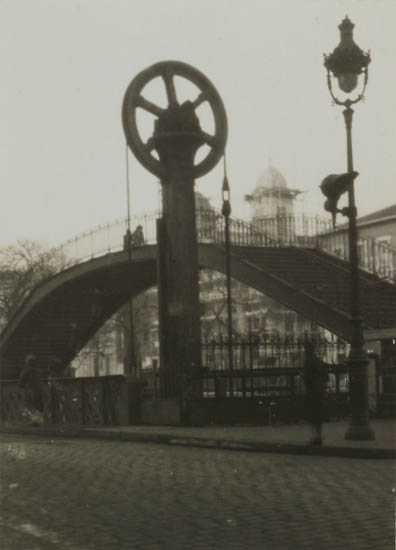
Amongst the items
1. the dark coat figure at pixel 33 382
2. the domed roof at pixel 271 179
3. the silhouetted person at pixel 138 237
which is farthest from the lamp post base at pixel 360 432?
the domed roof at pixel 271 179

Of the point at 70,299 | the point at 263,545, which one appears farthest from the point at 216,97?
the point at 263,545

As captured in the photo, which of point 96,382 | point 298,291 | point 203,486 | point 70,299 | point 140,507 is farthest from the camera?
point 70,299

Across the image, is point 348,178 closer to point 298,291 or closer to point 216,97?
point 298,291

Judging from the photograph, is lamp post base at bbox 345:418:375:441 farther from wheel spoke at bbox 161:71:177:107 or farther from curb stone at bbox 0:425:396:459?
wheel spoke at bbox 161:71:177:107

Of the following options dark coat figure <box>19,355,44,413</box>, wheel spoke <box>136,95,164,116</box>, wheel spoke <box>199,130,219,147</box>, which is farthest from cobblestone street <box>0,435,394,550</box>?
wheel spoke <box>136,95,164,116</box>

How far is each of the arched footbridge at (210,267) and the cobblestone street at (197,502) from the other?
383 inches

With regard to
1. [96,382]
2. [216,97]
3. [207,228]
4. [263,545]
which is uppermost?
[216,97]

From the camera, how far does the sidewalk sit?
15.0m

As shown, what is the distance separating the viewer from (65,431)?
73.9 feet

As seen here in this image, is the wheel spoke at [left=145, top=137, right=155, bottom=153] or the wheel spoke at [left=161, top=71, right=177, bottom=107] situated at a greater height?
the wheel spoke at [left=161, top=71, right=177, bottom=107]

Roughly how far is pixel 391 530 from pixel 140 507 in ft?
8.53

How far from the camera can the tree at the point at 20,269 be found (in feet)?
205

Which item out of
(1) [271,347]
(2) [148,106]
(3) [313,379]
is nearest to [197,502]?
→ (3) [313,379]

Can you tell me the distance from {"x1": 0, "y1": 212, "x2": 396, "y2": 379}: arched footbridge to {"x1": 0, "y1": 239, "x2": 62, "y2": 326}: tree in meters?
17.7
